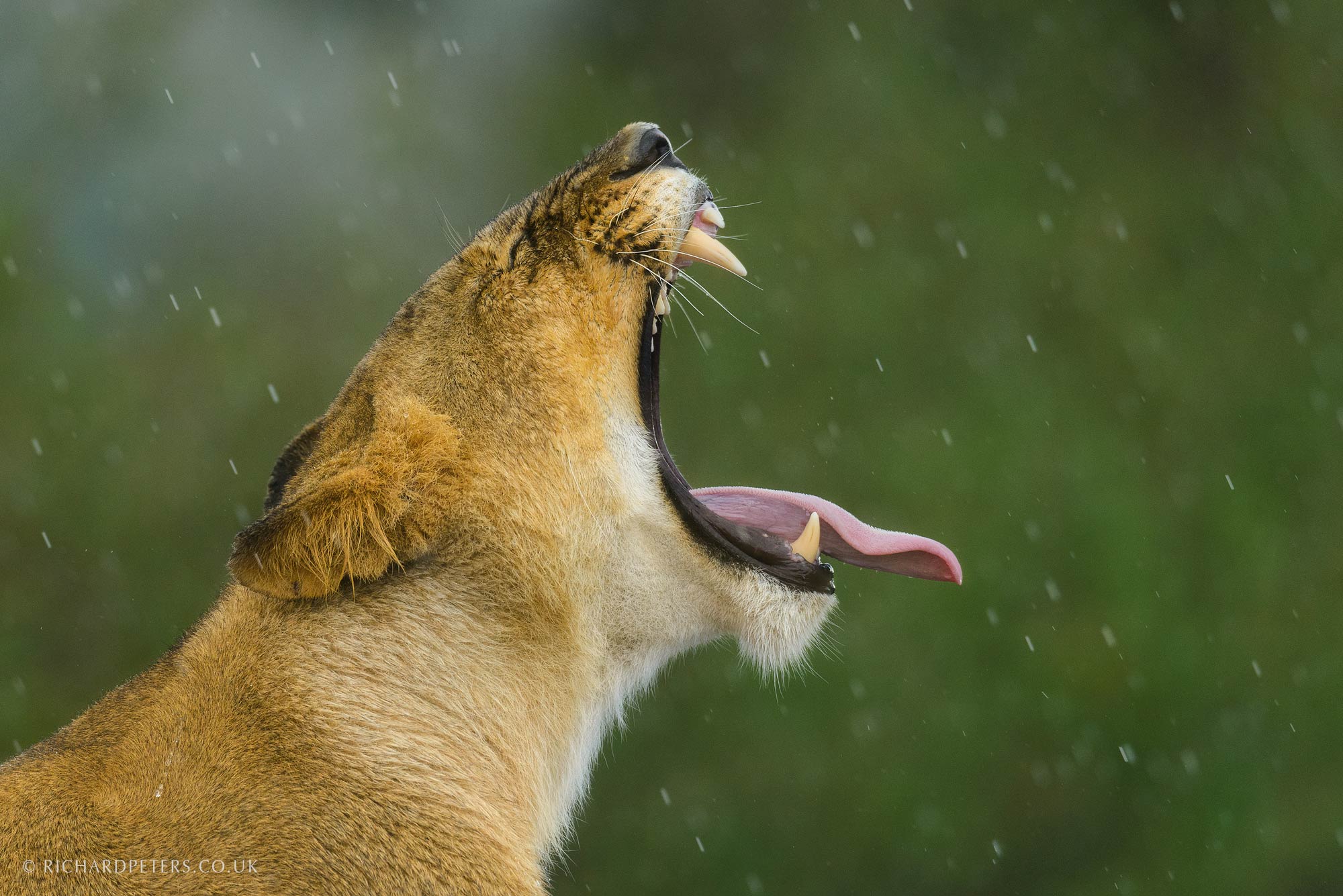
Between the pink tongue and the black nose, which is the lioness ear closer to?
the black nose

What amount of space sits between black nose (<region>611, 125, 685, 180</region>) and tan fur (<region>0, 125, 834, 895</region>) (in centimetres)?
2

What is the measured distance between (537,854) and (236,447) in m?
8.57

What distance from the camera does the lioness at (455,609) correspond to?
2.22 metres

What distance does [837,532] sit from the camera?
3303mm

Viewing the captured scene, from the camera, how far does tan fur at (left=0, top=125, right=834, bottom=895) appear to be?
2.22 m

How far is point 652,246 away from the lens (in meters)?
2.78

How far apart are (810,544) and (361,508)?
1.03m

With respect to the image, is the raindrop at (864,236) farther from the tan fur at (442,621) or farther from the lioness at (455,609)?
the tan fur at (442,621)

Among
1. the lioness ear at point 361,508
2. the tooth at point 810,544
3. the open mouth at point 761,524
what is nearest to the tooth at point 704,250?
the open mouth at point 761,524

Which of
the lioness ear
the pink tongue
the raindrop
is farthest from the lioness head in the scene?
the raindrop

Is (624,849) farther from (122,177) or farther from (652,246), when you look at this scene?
(652,246)

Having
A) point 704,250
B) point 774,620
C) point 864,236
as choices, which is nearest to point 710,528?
point 774,620

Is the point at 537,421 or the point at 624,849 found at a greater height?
the point at 537,421

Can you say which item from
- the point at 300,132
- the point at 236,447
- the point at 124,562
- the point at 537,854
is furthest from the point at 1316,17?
the point at 537,854
